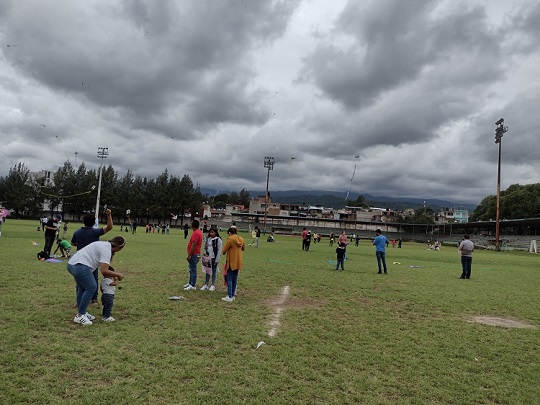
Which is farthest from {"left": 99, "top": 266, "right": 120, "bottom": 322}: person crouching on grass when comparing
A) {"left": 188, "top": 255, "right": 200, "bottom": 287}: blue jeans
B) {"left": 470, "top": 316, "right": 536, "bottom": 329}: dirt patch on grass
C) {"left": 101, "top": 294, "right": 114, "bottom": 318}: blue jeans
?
{"left": 470, "top": 316, "right": 536, "bottom": 329}: dirt patch on grass

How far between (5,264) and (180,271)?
6.12 m

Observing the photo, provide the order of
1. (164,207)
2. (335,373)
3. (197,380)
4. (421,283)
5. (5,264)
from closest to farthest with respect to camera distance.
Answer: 1. (197,380)
2. (335,373)
3. (5,264)
4. (421,283)
5. (164,207)

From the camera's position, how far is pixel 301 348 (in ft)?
20.2

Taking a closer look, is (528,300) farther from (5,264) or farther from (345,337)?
(5,264)

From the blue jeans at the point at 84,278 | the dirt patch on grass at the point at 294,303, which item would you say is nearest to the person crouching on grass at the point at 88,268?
the blue jeans at the point at 84,278

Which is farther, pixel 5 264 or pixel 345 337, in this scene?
pixel 5 264

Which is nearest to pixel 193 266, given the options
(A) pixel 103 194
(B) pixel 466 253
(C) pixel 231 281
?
(C) pixel 231 281

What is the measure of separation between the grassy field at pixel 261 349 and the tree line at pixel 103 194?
306ft

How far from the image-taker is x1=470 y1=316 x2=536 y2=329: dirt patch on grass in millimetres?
8336

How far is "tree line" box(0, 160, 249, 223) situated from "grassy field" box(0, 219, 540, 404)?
93.2m

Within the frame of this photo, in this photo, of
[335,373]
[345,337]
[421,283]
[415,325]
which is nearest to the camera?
[335,373]

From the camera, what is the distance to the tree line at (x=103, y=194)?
94938 mm

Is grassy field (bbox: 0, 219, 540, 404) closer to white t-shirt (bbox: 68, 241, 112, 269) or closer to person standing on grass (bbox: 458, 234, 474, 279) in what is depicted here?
white t-shirt (bbox: 68, 241, 112, 269)

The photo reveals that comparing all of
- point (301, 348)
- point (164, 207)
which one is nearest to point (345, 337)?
point (301, 348)
